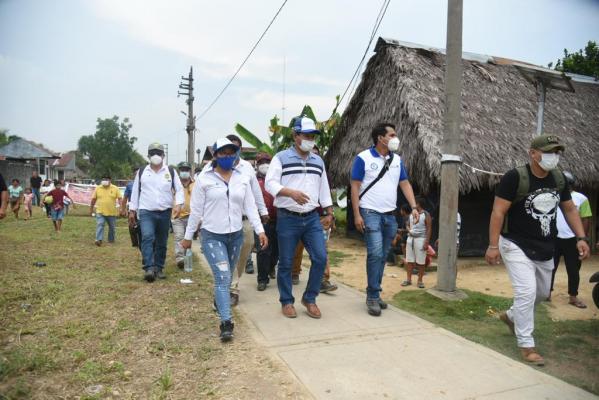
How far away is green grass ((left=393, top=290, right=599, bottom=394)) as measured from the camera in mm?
3490

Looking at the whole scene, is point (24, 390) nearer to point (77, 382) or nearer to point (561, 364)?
point (77, 382)

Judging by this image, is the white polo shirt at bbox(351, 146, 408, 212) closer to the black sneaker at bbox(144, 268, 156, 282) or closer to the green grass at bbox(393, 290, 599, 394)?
the green grass at bbox(393, 290, 599, 394)

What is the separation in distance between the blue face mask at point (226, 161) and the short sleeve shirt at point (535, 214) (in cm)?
240

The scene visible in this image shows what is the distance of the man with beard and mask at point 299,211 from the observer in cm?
448

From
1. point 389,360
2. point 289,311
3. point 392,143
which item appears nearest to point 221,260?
point 289,311

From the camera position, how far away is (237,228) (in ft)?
14.0

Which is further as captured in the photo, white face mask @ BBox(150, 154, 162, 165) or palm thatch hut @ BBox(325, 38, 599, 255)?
palm thatch hut @ BBox(325, 38, 599, 255)

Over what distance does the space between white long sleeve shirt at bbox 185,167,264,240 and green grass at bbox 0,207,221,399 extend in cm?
101

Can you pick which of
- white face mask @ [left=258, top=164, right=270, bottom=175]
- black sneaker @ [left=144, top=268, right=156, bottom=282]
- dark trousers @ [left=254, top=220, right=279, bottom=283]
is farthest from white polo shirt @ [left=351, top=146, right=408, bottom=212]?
black sneaker @ [left=144, top=268, right=156, bottom=282]

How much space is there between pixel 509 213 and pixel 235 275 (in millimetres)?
2964

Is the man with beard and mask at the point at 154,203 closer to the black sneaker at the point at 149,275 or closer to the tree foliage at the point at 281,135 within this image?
the black sneaker at the point at 149,275

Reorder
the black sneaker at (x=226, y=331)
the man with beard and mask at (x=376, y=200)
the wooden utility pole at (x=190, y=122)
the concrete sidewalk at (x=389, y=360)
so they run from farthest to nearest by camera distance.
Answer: the wooden utility pole at (x=190, y=122) → the man with beard and mask at (x=376, y=200) → the black sneaker at (x=226, y=331) → the concrete sidewalk at (x=389, y=360)

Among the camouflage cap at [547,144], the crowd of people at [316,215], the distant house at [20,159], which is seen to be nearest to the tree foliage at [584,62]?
the crowd of people at [316,215]

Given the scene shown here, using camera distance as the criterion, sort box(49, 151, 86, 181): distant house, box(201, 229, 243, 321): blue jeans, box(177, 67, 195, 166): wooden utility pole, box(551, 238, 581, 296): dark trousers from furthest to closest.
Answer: box(49, 151, 86, 181): distant house → box(177, 67, 195, 166): wooden utility pole → box(551, 238, 581, 296): dark trousers → box(201, 229, 243, 321): blue jeans
